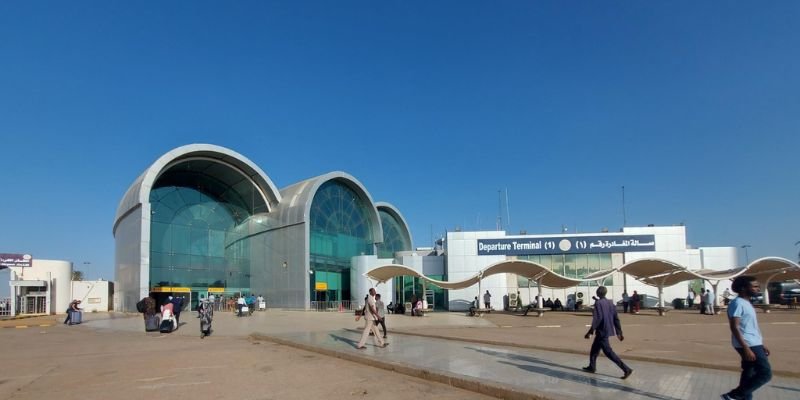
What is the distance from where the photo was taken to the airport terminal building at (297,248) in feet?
129

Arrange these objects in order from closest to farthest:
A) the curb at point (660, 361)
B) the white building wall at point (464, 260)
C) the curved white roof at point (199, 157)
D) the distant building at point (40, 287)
→ the curb at point (660, 361) → the curved white roof at point (199, 157) → the white building wall at point (464, 260) → the distant building at point (40, 287)

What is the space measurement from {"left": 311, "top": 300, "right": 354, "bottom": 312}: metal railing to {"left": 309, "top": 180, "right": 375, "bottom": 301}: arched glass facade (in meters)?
0.58

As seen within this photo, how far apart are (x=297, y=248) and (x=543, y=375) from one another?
35149 mm

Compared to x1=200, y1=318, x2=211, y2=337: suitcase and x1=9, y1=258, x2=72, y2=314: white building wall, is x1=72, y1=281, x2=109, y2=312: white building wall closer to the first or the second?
x1=9, y1=258, x2=72, y2=314: white building wall

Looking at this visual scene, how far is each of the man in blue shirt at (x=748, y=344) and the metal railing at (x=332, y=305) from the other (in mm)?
36713

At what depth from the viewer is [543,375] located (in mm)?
9164

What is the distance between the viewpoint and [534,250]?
130 ft

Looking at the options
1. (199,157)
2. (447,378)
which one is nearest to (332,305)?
(199,157)

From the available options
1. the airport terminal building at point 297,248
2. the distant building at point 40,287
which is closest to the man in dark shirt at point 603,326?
the airport terminal building at point 297,248

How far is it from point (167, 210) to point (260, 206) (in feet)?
25.5

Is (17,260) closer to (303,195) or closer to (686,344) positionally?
(303,195)

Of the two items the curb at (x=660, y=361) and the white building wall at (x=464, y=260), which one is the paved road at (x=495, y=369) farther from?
the white building wall at (x=464, y=260)

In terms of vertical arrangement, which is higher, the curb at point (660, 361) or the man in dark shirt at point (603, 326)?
the man in dark shirt at point (603, 326)

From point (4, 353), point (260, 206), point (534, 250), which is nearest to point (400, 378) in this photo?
point (4, 353)
